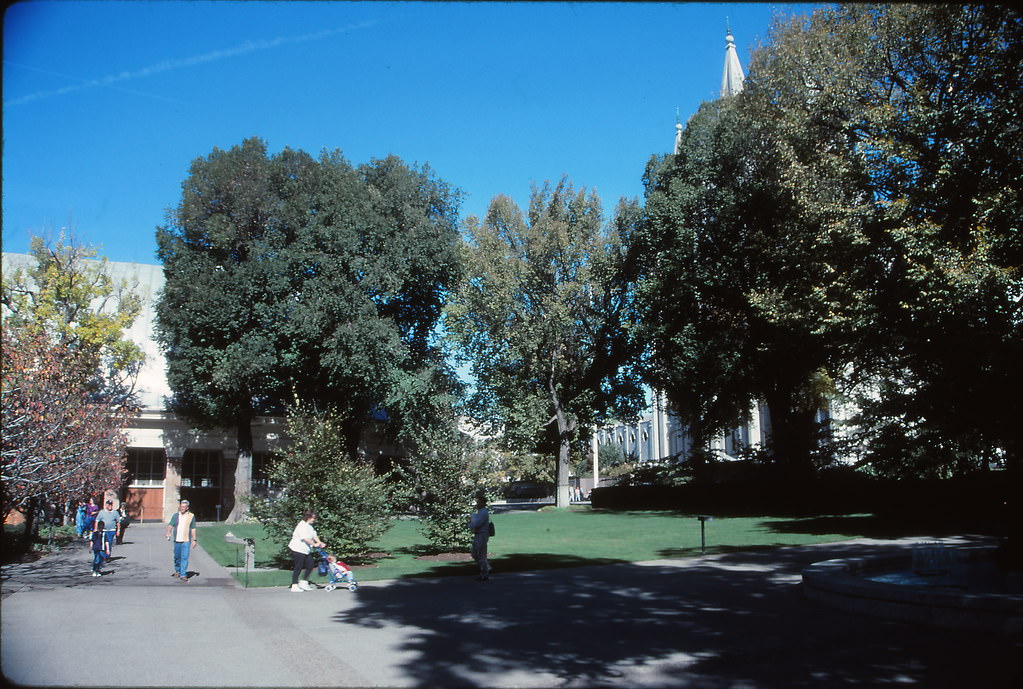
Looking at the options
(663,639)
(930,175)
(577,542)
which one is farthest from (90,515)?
(930,175)

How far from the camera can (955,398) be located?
2138 cm

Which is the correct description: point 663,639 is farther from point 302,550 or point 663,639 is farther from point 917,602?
point 302,550

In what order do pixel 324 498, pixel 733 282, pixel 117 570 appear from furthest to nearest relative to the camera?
1. pixel 733 282
2. pixel 117 570
3. pixel 324 498

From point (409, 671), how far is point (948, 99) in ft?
63.4

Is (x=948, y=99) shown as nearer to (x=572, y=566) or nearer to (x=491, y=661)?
(x=572, y=566)

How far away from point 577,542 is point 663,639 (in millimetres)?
13919

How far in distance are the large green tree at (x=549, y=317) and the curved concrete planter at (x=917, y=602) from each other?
27.4 metres

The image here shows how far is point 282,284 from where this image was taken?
3222cm

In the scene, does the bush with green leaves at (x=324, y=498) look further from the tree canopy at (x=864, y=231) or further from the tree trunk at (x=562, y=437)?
the tree trunk at (x=562, y=437)

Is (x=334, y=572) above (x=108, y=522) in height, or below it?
below

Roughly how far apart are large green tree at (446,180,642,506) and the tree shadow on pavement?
84.8ft

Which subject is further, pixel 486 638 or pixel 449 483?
pixel 449 483

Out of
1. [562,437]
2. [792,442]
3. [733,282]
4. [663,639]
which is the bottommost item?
[663,639]

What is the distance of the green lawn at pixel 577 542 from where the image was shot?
17594mm
